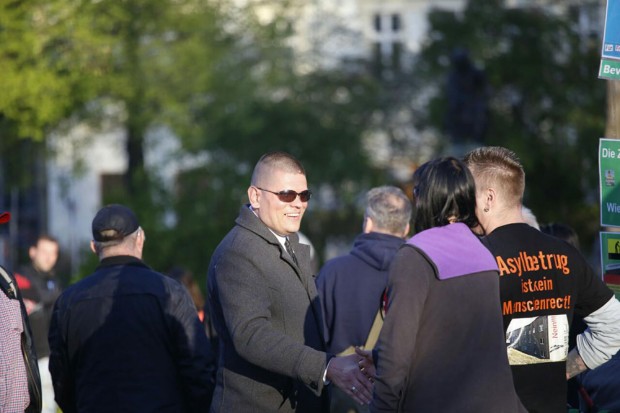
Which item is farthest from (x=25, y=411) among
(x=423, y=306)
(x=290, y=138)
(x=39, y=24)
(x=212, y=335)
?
(x=290, y=138)

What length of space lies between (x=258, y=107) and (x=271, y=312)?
2481cm

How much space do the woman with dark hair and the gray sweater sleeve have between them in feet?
3.16

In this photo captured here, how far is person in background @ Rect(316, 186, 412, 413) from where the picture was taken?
7227 millimetres

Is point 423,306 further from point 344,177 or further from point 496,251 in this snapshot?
point 344,177

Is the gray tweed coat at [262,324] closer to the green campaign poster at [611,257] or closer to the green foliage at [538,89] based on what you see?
the green campaign poster at [611,257]

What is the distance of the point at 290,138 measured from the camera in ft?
107

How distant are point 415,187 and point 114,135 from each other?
28.9 m

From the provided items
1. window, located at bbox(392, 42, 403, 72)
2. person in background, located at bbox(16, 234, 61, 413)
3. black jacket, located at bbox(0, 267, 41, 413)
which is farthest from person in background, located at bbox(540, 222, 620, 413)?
window, located at bbox(392, 42, 403, 72)

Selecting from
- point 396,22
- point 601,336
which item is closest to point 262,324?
point 601,336

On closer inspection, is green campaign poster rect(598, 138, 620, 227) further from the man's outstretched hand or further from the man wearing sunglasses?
the man's outstretched hand

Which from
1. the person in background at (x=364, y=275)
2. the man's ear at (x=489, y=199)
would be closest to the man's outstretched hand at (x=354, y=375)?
the man's ear at (x=489, y=199)

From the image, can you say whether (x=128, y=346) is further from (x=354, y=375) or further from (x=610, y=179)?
(x=610, y=179)

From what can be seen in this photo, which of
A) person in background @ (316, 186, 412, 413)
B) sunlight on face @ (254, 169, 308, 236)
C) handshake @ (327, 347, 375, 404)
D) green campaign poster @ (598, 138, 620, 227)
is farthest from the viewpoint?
person in background @ (316, 186, 412, 413)

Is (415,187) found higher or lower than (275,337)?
higher
